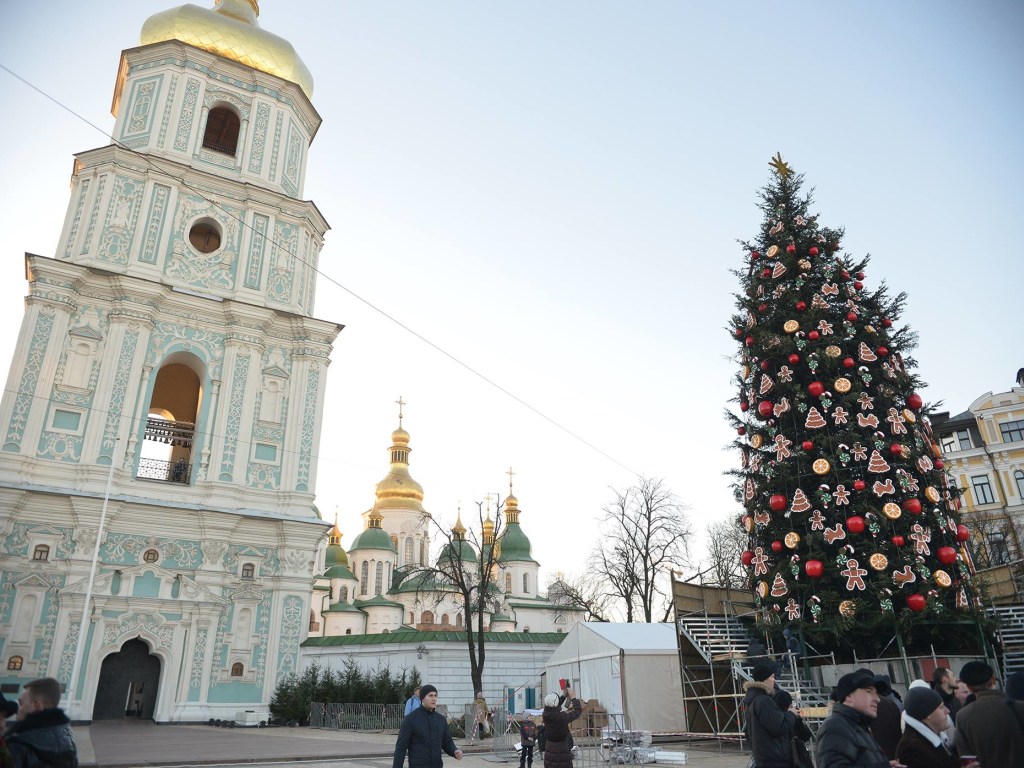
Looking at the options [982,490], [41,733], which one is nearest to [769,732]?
[41,733]

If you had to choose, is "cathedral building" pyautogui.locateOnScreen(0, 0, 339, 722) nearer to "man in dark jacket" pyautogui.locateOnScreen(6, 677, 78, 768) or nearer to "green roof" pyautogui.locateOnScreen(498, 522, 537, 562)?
"man in dark jacket" pyautogui.locateOnScreen(6, 677, 78, 768)

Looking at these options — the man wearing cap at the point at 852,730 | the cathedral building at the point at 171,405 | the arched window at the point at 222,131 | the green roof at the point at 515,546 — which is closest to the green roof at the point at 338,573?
the green roof at the point at 515,546

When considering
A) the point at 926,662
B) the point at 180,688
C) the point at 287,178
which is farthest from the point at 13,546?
the point at 926,662

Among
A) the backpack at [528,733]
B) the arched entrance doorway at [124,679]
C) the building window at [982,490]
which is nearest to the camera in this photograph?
the backpack at [528,733]

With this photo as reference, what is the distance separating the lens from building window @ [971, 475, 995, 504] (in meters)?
35.2

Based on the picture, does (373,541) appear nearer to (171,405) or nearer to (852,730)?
(171,405)

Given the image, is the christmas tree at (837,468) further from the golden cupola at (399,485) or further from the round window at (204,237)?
the golden cupola at (399,485)

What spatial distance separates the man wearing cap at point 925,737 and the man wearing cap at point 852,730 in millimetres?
165

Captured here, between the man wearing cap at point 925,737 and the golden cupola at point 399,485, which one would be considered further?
the golden cupola at point 399,485

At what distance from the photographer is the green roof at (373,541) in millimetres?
65562

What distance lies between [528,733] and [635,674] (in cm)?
774

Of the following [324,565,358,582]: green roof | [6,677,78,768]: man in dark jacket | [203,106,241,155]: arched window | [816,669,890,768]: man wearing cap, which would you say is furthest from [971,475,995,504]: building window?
[324,565,358,582]: green roof

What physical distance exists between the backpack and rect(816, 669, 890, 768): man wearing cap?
9109mm

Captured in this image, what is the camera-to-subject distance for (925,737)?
4441 millimetres
